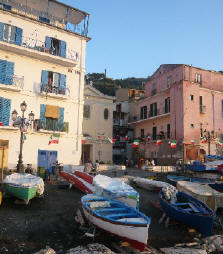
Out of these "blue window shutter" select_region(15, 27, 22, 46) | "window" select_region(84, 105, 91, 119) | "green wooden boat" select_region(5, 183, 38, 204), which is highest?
"blue window shutter" select_region(15, 27, 22, 46)

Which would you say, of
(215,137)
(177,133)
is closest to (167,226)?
(177,133)

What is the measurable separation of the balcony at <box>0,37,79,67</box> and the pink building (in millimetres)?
14340

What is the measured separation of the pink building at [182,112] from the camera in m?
30.8

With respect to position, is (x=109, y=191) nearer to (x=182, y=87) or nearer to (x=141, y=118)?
(x=182, y=87)

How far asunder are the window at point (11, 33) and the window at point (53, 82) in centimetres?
343

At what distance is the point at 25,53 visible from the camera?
71.5 feet

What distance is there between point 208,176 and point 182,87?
12.9 meters

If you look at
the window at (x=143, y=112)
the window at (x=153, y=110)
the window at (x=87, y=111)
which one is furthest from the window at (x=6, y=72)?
the window at (x=143, y=112)

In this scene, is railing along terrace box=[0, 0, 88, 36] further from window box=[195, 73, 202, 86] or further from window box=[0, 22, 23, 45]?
window box=[195, 73, 202, 86]

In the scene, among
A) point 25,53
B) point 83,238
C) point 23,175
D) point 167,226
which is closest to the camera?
point 83,238

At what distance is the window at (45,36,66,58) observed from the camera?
2338 centimetres

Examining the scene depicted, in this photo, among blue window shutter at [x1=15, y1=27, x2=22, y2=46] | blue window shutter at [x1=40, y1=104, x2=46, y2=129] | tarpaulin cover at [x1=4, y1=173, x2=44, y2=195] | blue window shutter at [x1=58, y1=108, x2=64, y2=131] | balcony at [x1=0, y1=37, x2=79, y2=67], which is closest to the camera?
tarpaulin cover at [x1=4, y1=173, x2=44, y2=195]

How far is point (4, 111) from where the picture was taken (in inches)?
806

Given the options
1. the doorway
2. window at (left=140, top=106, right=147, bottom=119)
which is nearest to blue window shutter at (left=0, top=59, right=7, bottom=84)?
the doorway
